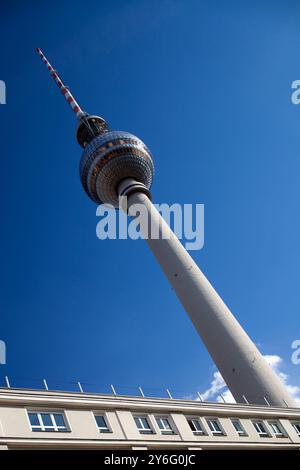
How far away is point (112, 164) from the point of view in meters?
62.7

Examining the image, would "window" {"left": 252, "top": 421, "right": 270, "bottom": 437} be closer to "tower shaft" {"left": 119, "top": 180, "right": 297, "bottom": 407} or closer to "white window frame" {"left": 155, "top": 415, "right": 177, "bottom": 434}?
"white window frame" {"left": 155, "top": 415, "right": 177, "bottom": 434}

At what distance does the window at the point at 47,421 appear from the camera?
19.7 meters

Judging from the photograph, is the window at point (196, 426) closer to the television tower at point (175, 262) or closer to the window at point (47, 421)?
the window at point (47, 421)

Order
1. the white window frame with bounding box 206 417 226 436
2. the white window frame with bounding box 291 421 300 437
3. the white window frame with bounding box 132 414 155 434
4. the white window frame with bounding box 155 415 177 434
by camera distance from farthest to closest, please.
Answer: the white window frame with bounding box 291 421 300 437 → the white window frame with bounding box 206 417 226 436 → the white window frame with bounding box 155 415 177 434 → the white window frame with bounding box 132 414 155 434

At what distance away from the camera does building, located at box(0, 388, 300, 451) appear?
756 inches

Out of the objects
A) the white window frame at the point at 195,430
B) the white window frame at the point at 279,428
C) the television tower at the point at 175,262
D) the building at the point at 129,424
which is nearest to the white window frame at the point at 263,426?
the building at the point at 129,424

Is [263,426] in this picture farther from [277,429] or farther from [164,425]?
[164,425]

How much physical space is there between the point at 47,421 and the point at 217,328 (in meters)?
23.9

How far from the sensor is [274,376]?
37906mm

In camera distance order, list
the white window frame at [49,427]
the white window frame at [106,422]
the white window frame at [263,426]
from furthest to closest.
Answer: the white window frame at [263,426] → the white window frame at [106,422] → the white window frame at [49,427]

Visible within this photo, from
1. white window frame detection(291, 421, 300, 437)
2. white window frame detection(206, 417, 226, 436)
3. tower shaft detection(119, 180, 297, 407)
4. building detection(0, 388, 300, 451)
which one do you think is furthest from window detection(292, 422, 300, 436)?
white window frame detection(206, 417, 226, 436)

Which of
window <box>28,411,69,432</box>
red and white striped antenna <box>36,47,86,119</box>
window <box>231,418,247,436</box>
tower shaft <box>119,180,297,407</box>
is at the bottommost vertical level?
window <box>231,418,247,436</box>

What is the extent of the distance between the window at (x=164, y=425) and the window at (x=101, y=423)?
11.4ft
